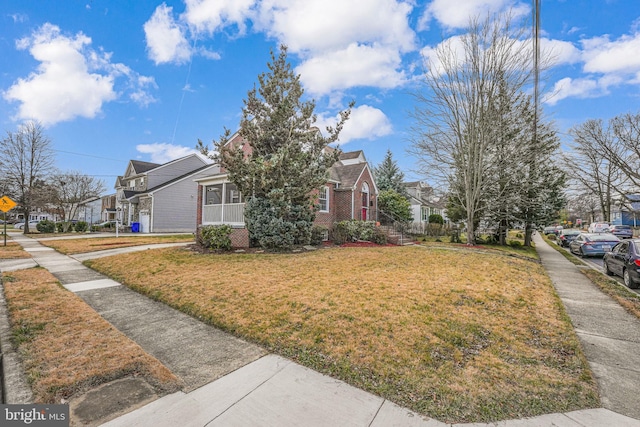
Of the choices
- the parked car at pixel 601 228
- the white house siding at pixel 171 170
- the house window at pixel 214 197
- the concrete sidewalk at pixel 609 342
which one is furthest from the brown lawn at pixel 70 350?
the parked car at pixel 601 228

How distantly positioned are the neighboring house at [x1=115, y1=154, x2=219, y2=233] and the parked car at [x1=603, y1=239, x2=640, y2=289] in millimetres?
30647

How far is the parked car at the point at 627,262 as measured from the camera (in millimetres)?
8766

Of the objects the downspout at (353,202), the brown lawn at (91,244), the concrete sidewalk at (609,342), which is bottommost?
the concrete sidewalk at (609,342)

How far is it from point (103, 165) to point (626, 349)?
51.9 m

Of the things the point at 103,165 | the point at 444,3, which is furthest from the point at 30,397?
the point at 103,165

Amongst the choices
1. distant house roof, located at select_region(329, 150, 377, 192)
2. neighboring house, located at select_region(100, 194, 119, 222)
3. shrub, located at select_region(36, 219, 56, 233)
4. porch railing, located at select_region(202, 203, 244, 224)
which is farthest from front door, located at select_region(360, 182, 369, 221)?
neighboring house, located at select_region(100, 194, 119, 222)

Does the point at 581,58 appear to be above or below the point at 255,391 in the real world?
above

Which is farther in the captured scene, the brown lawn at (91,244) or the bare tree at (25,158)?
the bare tree at (25,158)

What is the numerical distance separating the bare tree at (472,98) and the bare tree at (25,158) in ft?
118

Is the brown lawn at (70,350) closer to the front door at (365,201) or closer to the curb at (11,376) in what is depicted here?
the curb at (11,376)

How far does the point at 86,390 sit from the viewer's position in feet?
9.60

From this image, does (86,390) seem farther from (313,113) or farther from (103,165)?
(103,165)

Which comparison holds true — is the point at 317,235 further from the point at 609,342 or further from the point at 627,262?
the point at 609,342

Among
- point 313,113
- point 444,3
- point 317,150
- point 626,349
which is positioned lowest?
point 626,349
